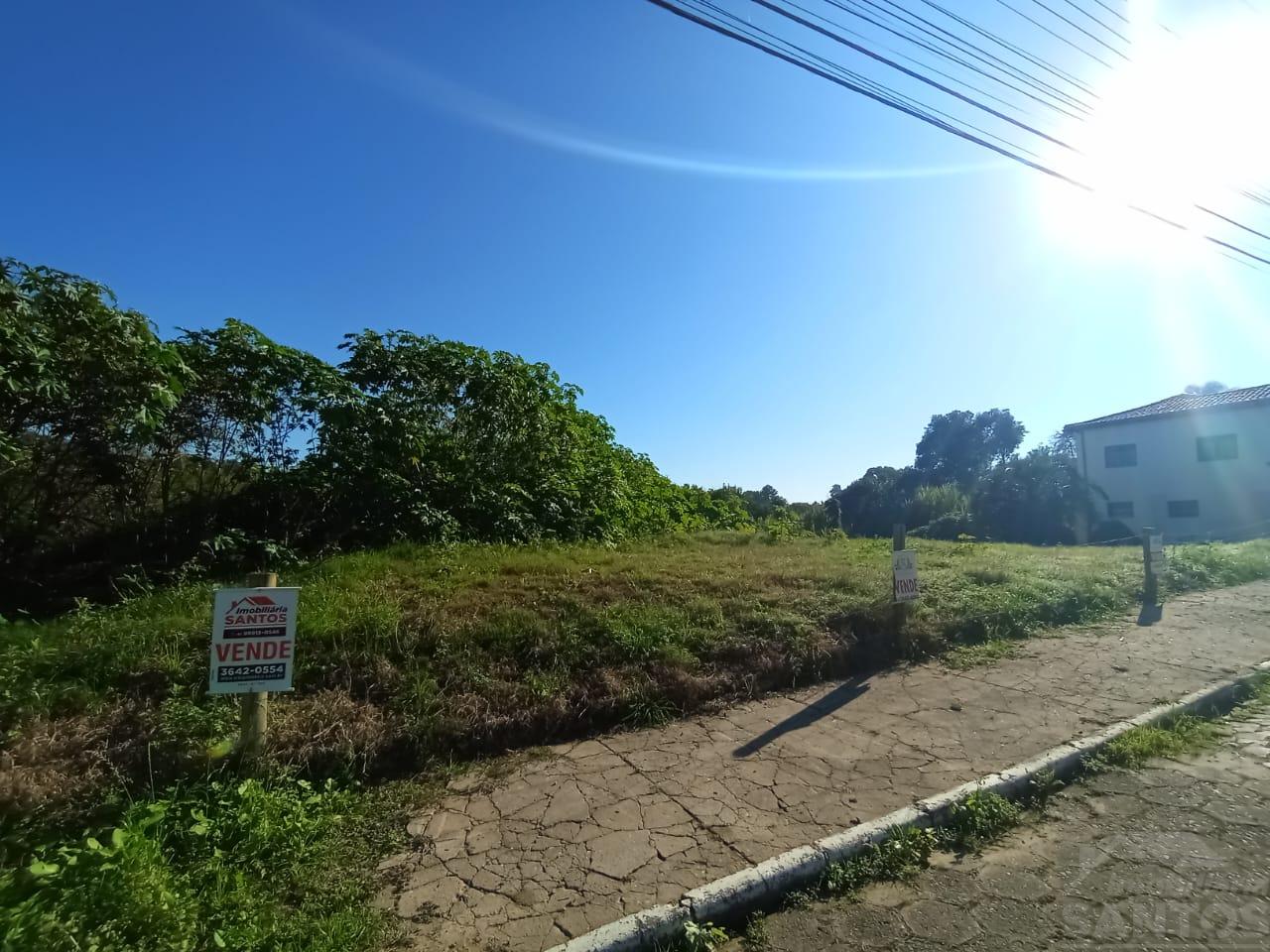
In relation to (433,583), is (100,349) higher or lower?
higher

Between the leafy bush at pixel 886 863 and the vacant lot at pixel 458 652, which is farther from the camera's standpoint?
the vacant lot at pixel 458 652

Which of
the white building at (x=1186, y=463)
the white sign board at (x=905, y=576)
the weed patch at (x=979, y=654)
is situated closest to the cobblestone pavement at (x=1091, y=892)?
the weed patch at (x=979, y=654)

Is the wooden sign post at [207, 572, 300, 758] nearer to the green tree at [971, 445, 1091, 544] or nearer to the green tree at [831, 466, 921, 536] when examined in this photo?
the green tree at [971, 445, 1091, 544]

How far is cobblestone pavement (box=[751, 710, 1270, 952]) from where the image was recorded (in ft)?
8.18

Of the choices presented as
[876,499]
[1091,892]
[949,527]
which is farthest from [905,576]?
[876,499]

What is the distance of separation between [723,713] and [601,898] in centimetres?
223

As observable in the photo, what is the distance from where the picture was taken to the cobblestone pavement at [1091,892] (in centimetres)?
249

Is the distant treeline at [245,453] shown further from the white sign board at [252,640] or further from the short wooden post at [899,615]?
the short wooden post at [899,615]

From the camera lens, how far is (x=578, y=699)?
4500mm

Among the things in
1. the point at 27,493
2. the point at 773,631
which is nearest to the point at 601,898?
the point at 773,631

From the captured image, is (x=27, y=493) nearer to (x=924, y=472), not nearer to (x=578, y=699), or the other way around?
(x=578, y=699)

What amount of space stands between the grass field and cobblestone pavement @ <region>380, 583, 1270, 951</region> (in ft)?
0.94

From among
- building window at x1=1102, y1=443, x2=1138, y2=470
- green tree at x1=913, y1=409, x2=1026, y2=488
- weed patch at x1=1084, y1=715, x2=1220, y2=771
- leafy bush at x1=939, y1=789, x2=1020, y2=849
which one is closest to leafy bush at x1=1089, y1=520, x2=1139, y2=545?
building window at x1=1102, y1=443, x2=1138, y2=470

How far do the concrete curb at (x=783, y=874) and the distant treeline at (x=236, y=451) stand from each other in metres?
5.04
